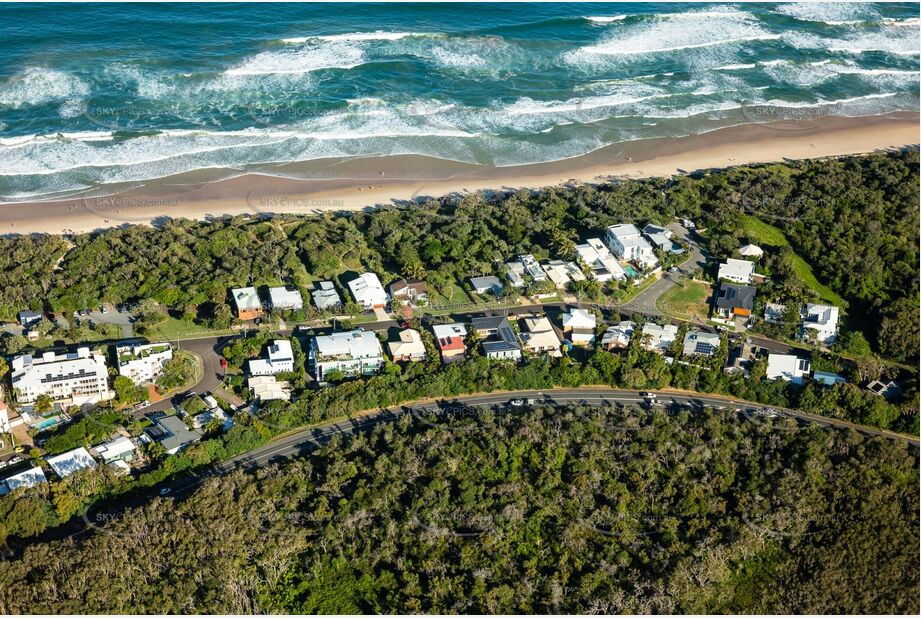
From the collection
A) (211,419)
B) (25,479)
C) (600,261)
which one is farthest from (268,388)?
(600,261)

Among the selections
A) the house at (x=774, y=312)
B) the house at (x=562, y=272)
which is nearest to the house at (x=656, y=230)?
the house at (x=562, y=272)

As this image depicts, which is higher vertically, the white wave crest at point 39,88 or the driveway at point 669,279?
the white wave crest at point 39,88

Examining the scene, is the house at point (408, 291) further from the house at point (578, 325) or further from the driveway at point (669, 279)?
the driveway at point (669, 279)

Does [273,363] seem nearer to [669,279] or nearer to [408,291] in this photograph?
[408,291]

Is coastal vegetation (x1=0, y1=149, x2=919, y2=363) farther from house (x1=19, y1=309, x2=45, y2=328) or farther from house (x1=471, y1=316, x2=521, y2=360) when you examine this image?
house (x1=471, y1=316, x2=521, y2=360)

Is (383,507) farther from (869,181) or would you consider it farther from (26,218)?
(869,181)

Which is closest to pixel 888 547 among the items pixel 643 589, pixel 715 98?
pixel 643 589
